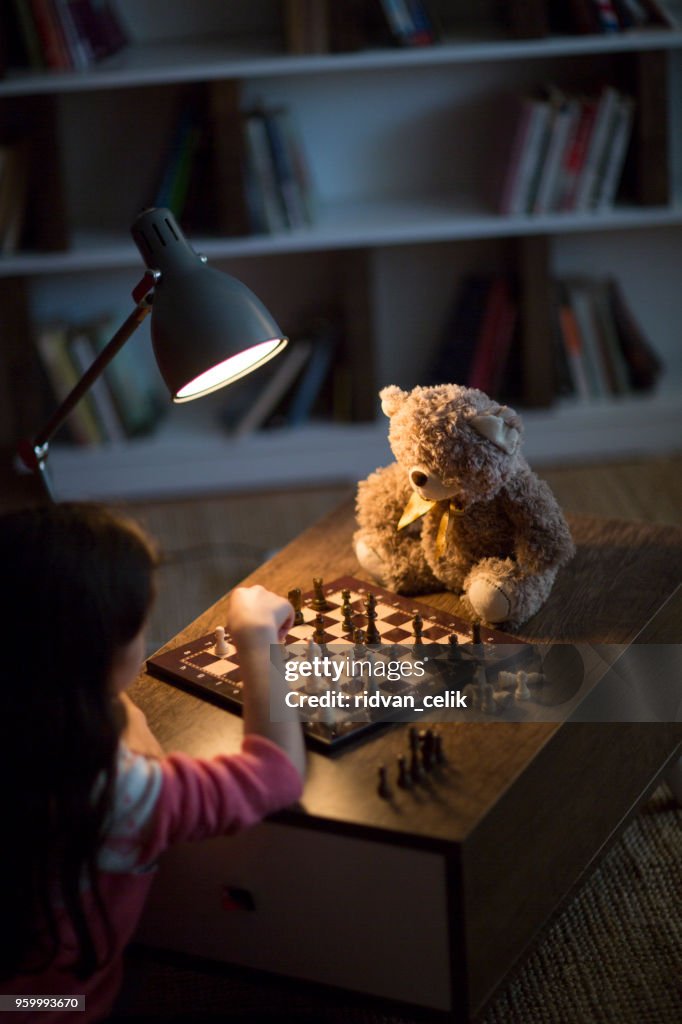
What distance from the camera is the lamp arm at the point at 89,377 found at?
1.21m

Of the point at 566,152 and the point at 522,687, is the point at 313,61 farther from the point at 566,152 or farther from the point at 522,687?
the point at 522,687

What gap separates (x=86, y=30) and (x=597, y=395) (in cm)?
133

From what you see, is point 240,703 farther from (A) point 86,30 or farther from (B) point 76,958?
(A) point 86,30

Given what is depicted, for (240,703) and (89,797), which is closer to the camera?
(89,797)

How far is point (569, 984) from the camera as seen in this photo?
1.34 meters

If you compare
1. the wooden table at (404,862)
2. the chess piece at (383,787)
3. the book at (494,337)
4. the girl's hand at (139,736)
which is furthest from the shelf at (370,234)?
the chess piece at (383,787)

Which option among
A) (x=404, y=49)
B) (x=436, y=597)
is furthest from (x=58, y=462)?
(x=436, y=597)

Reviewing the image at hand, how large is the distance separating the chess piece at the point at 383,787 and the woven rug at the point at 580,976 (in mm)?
256

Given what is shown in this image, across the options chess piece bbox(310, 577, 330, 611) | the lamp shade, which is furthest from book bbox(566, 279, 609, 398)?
the lamp shade

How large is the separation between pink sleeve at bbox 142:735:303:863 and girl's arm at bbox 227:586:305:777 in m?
0.02

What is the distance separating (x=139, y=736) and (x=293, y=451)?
1625 mm

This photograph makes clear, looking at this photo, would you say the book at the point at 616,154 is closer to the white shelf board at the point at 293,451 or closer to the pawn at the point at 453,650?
A: the white shelf board at the point at 293,451

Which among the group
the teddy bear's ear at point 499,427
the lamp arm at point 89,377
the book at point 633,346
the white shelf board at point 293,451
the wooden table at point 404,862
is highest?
the lamp arm at point 89,377

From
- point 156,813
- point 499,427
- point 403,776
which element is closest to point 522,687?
point 403,776
